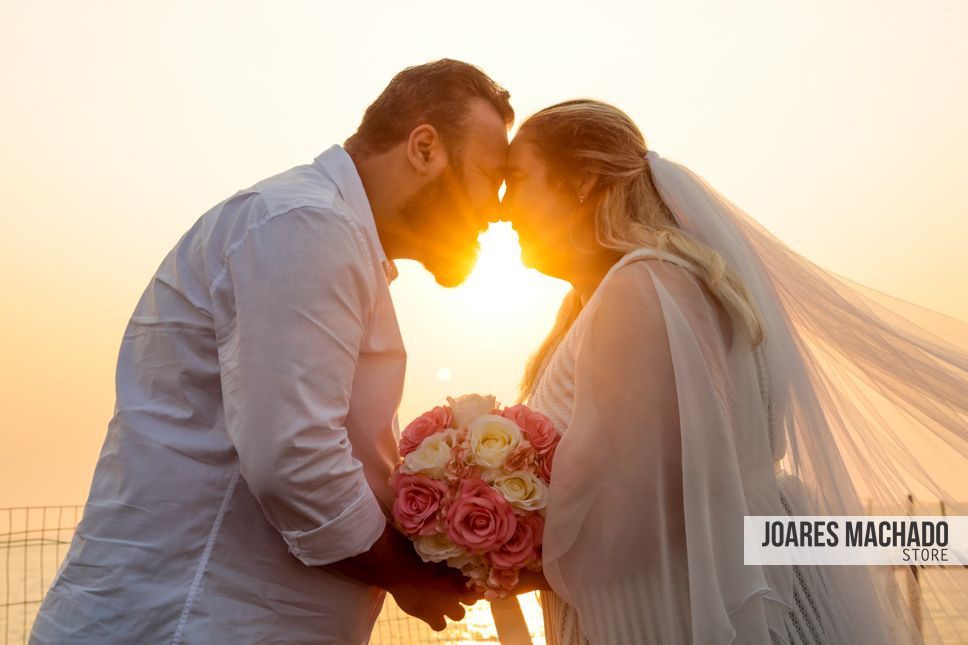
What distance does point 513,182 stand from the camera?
14.5ft

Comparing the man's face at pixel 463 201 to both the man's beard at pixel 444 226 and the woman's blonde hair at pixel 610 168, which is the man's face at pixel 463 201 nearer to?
the man's beard at pixel 444 226

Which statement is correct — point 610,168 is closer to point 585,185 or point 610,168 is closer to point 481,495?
point 585,185

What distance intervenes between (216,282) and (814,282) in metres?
2.76

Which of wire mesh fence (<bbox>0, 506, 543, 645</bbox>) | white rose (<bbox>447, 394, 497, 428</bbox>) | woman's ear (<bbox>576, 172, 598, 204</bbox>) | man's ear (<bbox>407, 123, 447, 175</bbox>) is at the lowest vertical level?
wire mesh fence (<bbox>0, 506, 543, 645</bbox>)

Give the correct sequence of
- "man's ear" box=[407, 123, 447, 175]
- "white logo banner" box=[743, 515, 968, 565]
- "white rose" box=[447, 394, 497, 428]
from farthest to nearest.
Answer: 1. "man's ear" box=[407, 123, 447, 175]
2. "white rose" box=[447, 394, 497, 428]
3. "white logo banner" box=[743, 515, 968, 565]

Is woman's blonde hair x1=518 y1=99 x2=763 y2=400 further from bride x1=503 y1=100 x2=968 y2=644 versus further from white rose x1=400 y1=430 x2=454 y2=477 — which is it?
white rose x1=400 y1=430 x2=454 y2=477

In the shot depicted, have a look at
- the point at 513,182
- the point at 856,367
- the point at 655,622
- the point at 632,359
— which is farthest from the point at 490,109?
the point at 655,622

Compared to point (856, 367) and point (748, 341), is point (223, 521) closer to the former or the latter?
point (748, 341)

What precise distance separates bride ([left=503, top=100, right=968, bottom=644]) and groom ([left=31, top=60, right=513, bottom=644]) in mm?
740

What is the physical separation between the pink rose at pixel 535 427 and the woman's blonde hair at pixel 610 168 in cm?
90

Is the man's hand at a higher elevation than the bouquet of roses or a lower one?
lower

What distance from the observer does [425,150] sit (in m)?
3.87

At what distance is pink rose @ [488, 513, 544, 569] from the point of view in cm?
322

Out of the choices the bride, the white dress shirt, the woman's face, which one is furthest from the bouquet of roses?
the woman's face
